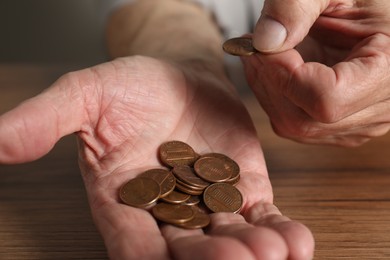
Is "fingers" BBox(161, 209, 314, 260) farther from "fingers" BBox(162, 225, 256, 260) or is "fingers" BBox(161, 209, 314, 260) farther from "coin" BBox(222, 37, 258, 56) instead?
"coin" BBox(222, 37, 258, 56)

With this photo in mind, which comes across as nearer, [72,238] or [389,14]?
[72,238]

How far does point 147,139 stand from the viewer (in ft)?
3.29

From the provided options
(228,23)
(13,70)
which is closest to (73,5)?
(13,70)

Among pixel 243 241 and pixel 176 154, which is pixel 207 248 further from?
pixel 176 154

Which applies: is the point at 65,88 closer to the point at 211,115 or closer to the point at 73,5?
the point at 211,115

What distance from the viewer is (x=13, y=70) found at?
6.64ft

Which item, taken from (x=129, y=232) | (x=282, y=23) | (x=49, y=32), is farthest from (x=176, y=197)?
(x=49, y=32)

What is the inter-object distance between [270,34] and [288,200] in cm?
34

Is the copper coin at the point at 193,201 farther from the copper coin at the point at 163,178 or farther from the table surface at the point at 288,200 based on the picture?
the table surface at the point at 288,200

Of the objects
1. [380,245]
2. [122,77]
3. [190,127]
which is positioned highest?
[122,77]

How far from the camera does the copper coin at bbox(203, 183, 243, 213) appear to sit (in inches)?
34.8

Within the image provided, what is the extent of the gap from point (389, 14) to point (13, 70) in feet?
4.68

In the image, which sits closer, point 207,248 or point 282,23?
point 207,248

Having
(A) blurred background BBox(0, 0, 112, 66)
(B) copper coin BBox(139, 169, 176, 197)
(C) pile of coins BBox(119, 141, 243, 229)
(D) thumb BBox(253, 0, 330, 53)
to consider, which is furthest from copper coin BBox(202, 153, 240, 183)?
(A) blurred background BBox(0, 0, 112, 66)
